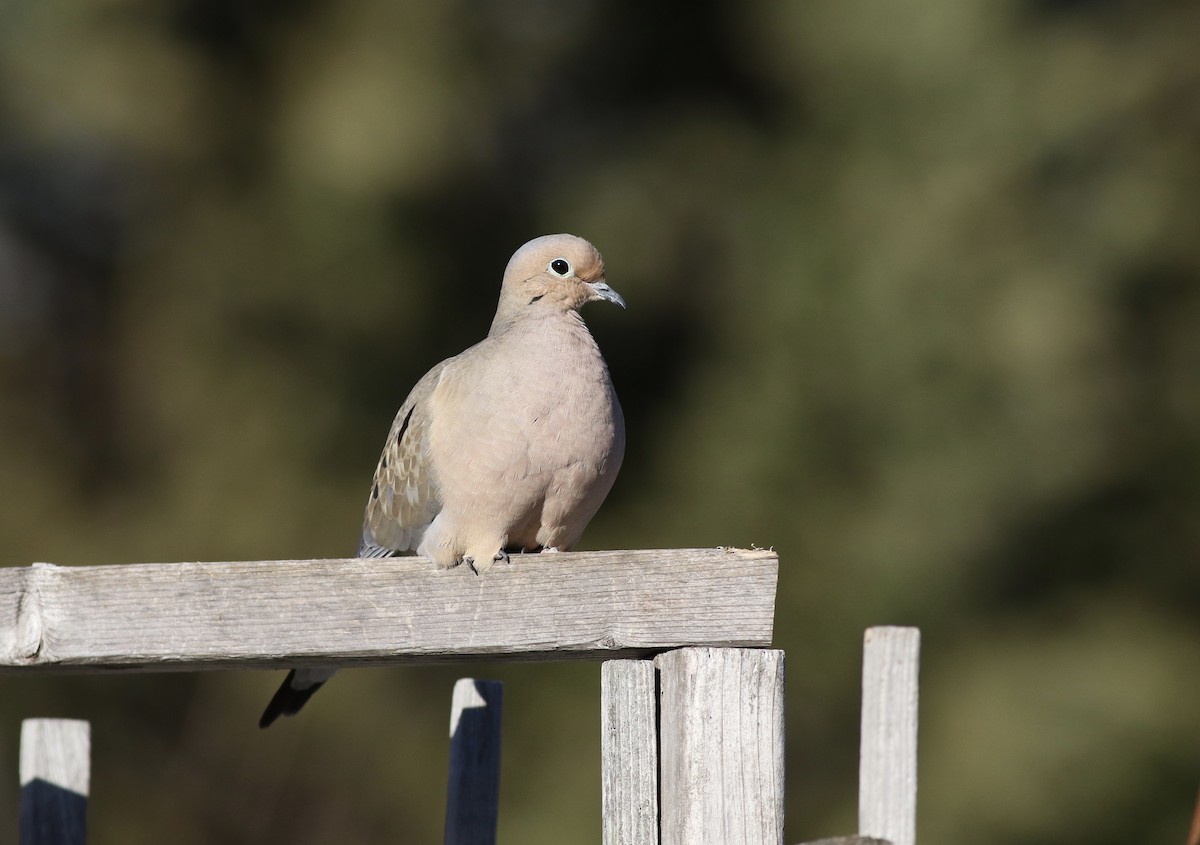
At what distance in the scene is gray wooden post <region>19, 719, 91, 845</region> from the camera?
3.29 metres

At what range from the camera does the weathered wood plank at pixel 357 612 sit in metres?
2.44

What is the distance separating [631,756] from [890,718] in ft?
4.79

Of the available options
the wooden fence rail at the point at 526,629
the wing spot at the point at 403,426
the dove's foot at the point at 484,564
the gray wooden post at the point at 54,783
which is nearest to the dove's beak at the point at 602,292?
the wing spot at the point at 403,426

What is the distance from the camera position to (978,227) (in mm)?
7559

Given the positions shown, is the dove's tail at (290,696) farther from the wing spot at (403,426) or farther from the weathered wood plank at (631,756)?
the weathered wood plank at (631,756)

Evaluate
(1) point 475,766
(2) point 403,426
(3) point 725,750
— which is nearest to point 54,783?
(1) point 475,766

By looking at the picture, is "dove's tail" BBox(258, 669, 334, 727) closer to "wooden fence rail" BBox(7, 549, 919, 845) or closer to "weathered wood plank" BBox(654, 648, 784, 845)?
"wooden fence rail" BBox(7, 549, 919, 845)

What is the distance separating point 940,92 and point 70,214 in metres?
4.66

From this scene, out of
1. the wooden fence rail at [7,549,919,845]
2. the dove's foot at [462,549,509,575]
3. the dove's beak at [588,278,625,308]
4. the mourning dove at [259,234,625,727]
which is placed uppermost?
the dove's beak at [588,278,625,308]

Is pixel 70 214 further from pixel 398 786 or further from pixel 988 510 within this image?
pixel 988 510

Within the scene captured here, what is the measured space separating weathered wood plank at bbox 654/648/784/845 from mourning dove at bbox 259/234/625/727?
57cm

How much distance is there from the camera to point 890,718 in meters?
3.70

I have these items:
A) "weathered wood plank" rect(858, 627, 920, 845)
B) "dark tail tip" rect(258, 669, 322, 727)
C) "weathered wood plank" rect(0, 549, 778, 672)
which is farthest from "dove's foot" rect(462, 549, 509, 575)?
"weathered wood plank" rect(858, 627, 920, 845)

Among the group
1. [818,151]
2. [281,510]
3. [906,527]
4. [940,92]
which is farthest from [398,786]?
[940,92]
